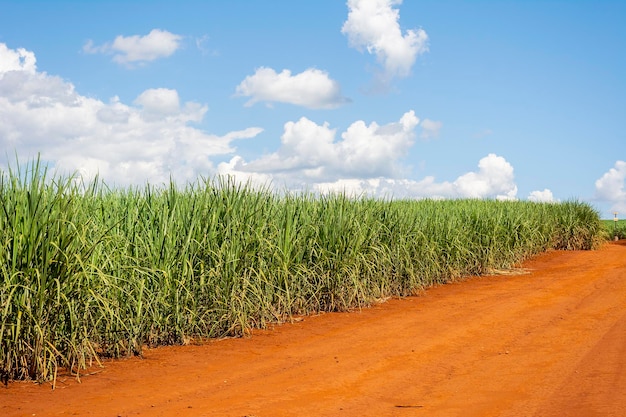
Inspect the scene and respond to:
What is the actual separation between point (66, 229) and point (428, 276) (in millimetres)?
8317

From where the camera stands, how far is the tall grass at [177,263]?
19.9ft

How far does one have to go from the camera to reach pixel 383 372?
21.5 feet

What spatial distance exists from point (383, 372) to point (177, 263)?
2.86m

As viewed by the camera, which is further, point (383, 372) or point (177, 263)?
point (177, 263)

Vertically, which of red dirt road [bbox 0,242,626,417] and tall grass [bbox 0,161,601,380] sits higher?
tall grass [bbox 0,161,601,380]

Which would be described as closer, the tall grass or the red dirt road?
the red dirt road

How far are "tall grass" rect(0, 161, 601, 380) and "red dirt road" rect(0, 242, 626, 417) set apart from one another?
13.2 inches

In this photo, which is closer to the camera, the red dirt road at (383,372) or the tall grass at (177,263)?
the red dirt road at (383,372)

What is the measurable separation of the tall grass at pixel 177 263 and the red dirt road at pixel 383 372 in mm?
336

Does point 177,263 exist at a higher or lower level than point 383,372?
higher

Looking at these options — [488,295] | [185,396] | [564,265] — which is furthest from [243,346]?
[564,265]

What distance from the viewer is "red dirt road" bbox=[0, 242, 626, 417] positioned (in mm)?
5461

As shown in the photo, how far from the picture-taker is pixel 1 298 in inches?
232

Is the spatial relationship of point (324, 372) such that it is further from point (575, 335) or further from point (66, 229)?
point (575, 335)
